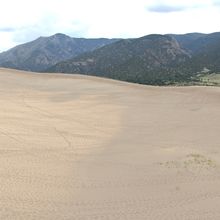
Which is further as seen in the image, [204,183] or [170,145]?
[170,145]

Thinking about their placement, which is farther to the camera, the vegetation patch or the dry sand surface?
the vegetation patch

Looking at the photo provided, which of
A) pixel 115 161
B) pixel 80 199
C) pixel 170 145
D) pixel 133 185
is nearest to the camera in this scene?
pixel 80 199

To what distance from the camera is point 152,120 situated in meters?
20.6

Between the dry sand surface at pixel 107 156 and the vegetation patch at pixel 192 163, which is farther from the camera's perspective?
the vegetation patch at pixel 192 163

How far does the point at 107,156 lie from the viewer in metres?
14.0

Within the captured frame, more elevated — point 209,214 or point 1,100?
point 1,100

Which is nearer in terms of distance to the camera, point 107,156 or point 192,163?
point 192,163

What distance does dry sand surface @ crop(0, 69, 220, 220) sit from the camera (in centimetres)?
1036

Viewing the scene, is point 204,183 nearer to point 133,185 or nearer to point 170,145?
point 133,185

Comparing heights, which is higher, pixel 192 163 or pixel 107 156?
pixel 107 156

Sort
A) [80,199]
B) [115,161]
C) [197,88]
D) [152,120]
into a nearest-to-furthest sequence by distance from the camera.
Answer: [80,199]
[115,161]
[152,120]
[197,88]

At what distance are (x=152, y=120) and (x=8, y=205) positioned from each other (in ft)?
37.3

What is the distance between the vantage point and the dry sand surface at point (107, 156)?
10.4 meters

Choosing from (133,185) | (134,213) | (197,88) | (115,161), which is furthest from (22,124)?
(197,88)
